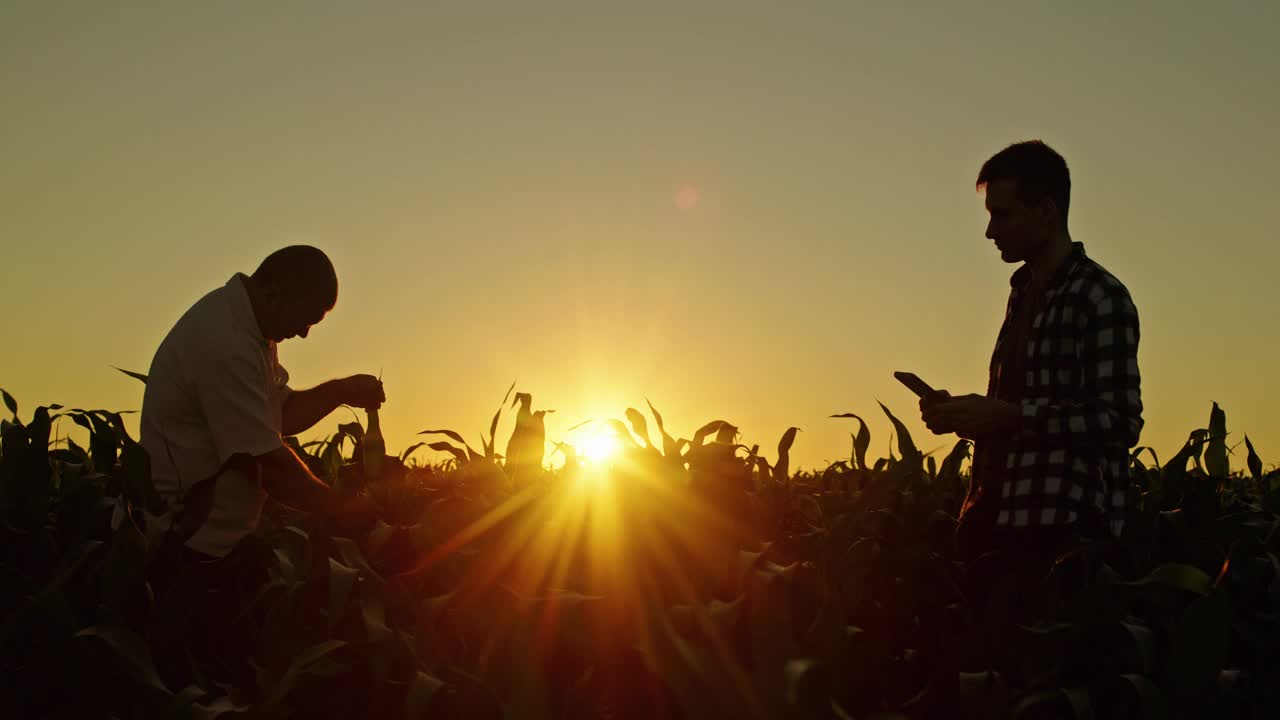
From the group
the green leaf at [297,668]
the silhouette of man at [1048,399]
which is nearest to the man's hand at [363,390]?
the silhouette of man at [1048,399]

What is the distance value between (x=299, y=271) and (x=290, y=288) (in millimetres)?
87

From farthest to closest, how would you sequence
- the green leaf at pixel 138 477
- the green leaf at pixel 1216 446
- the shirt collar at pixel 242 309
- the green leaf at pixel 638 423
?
the green leaf at pixel 1216 446 < the shirt collar at pixel 242 309 < the green leaf at pixel 138 477 < the green leaf at pixel 638 423

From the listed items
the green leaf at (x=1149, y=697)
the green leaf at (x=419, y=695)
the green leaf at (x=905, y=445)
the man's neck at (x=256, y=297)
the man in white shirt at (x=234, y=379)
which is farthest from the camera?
the man's neck at (x=256, y=297)

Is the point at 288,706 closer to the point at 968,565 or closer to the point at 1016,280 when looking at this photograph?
the point at 968,565

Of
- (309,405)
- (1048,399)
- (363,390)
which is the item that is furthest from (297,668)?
(309,405)

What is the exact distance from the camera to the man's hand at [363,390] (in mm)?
4496

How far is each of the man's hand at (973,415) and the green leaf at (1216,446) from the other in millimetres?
1992

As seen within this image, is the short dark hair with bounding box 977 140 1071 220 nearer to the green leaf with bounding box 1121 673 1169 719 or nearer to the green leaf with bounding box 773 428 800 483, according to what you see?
the green leaf with bounding box 773 428 800 483

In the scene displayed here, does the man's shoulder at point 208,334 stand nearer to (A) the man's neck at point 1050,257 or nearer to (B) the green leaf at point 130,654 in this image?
(B) the green leaf at point 130,654

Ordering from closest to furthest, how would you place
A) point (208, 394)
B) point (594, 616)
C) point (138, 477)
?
point (594, 616)
point (138, 477)
point (208, 394)

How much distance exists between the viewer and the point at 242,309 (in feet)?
12.7

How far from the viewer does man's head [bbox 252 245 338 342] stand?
4016 mm

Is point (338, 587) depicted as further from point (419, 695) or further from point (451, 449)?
point (451, 449)

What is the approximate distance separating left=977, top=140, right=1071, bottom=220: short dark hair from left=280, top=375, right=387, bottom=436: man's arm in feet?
9.82
